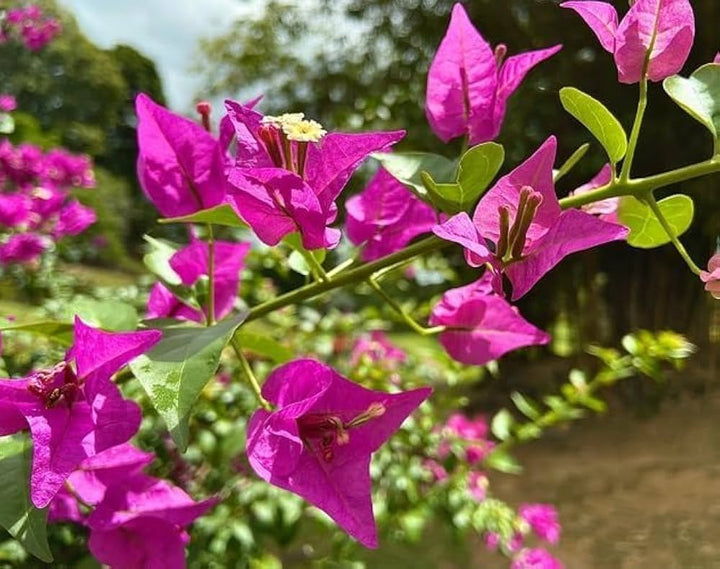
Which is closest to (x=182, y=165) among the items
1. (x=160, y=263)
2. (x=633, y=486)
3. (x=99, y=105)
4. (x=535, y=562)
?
(x=160, y=263)

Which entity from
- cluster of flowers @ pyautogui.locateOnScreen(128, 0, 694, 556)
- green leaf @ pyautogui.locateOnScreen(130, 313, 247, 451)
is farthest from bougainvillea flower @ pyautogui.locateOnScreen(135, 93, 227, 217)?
green leaf @ pyautogui.locateOnScreen(130, 313, 247, 451)

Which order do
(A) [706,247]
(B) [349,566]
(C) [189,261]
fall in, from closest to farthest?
(C) [189,261]
(B) [349,566]
(A) [706,247]

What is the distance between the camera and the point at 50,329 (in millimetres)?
373

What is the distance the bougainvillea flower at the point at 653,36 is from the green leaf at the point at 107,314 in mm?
244

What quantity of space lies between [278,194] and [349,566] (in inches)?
29.0

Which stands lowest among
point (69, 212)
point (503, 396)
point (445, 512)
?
point (503, 396)

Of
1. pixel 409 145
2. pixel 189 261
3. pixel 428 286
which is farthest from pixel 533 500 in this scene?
pixel 189 261

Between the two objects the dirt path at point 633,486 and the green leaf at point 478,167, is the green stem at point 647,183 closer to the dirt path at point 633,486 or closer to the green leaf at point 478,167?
the green leaf at point 478,167

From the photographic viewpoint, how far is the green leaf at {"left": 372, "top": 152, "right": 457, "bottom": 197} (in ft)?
Result: 1.15

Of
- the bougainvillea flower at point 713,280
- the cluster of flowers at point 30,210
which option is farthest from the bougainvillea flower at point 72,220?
the bougainvillea flower at point 713,280

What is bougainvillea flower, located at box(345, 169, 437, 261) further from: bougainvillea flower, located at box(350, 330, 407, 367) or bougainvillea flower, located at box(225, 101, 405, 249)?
bougainvillea flower, located at box(350, 330, 407, 367)

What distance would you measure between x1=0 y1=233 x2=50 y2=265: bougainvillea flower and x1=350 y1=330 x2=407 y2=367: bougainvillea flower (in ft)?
1.72

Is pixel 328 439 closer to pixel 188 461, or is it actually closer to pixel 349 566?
pixel 188 461

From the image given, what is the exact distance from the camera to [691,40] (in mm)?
317
